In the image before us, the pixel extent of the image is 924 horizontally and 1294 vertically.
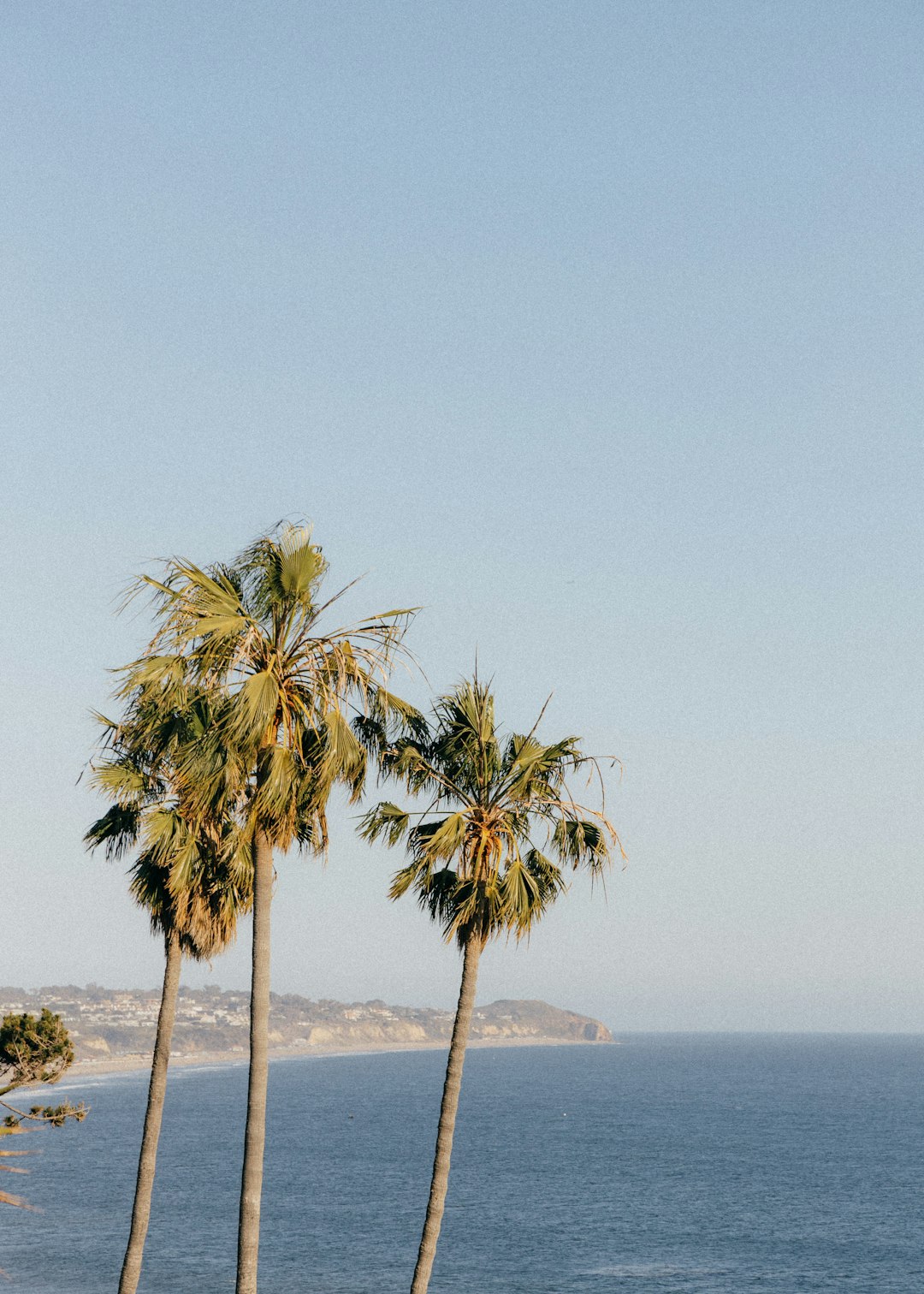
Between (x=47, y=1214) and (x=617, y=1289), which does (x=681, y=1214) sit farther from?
(x=47, y=1214)

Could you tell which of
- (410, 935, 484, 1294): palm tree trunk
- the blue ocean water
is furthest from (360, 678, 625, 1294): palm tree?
the blue ocean water

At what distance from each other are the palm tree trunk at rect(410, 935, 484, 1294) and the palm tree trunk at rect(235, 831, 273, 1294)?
154 inches

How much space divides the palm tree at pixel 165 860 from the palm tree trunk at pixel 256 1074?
27.3 inches

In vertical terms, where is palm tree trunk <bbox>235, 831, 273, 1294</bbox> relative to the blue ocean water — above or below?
above

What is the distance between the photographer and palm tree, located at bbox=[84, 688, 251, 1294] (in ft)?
74.7

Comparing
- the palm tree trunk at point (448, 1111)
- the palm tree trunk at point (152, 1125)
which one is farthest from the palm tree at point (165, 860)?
the palm tree trunk at point (448, 1111)

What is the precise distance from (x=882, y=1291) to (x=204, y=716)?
73.1 metres

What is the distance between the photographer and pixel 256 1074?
2134 cm

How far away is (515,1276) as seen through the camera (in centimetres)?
8144

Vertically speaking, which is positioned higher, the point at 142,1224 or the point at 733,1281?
the point at 142,1224

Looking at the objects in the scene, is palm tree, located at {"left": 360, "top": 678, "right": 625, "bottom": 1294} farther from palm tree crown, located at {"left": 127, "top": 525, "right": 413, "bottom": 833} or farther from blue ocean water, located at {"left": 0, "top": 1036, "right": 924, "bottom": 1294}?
blue ocean water, located at {"left": 0, "top": 1036, "right": 924, "bottom": 1294}

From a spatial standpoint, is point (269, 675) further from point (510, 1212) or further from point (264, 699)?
point (510, 1212)

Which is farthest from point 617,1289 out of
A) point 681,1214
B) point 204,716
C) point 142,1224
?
point 204,716

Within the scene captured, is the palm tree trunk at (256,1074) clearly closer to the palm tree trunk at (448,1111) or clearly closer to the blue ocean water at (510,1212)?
the palm tree trunk at (448,1111)
